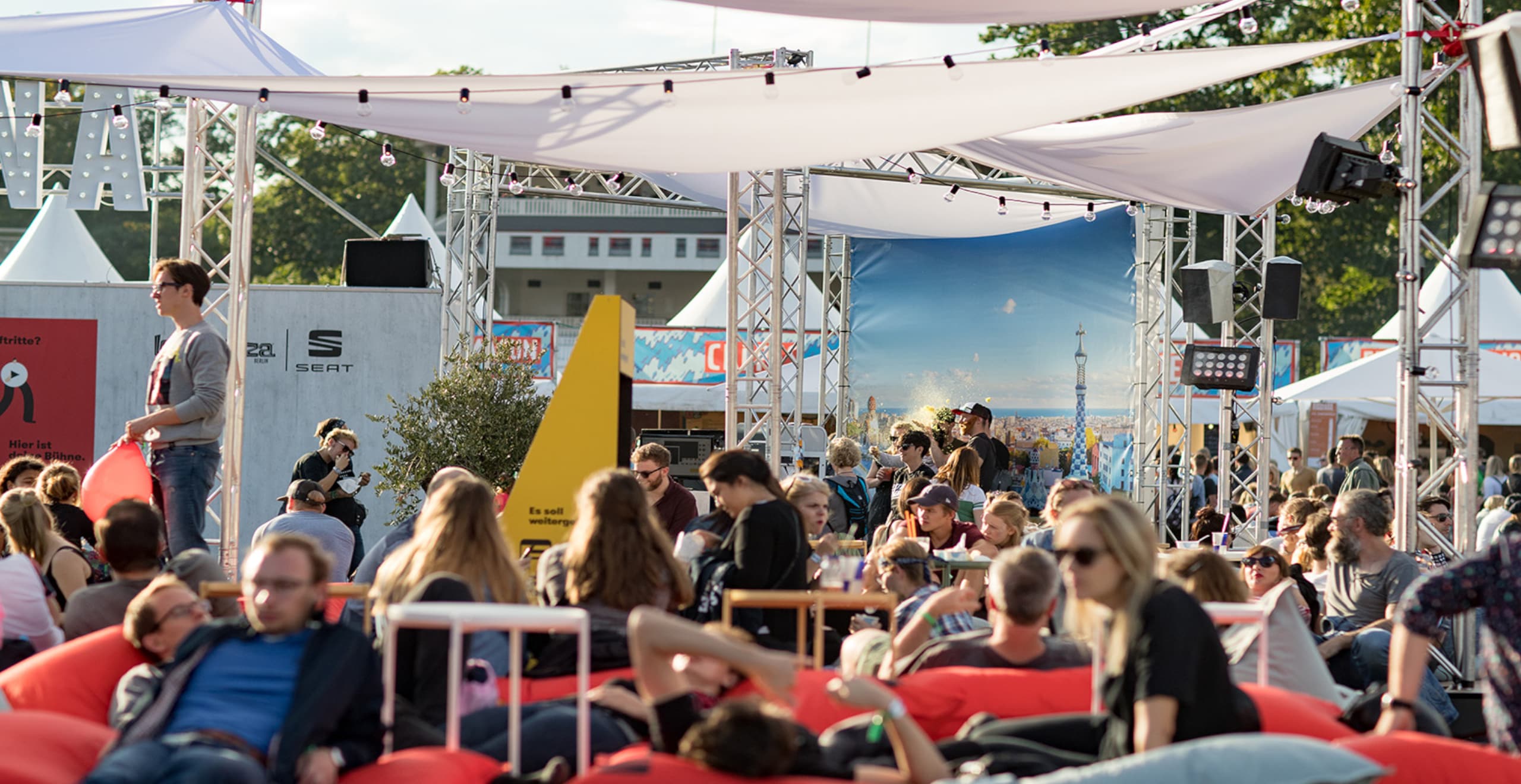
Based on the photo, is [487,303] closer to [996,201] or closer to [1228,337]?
[996,201]

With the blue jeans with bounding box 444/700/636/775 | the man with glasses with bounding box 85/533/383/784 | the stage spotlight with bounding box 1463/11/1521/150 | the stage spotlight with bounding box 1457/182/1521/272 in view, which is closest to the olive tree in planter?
the stage spotlight with bounding box 1457/182/1521/272

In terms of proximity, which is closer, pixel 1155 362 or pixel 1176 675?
pixel 1176 675

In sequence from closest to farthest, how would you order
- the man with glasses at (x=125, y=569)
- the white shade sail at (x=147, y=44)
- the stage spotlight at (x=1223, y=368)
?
1. the man with glasses at (x=125, y=569)
2. the white shade sail at (x=147, y=44)
3. the stage spotlight at (x=1223, y=368)

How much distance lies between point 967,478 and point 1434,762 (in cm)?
491

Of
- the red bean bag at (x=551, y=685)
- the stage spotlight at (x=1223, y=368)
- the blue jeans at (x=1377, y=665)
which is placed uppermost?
the stage spotlight at (x=1223, y=368)

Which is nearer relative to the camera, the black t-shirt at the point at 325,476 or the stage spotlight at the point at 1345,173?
the stage spotlight at the point at 1345,173

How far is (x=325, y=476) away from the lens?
9.34 meters

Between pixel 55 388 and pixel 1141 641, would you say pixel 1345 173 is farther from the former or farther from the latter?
pixel 55 388

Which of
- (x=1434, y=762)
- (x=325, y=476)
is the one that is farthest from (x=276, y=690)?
(x=325, y=476)

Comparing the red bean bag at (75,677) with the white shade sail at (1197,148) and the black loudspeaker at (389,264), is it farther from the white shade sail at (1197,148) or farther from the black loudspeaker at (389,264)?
the black loudspeaker at (389,264)

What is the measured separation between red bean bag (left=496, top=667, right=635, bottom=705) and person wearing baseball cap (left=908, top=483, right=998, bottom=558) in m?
2.86

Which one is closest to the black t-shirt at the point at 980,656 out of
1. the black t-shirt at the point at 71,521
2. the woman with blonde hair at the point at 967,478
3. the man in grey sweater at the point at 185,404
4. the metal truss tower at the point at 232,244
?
the man in grey sweater at the point at 185,404

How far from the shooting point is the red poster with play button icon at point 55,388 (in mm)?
12180

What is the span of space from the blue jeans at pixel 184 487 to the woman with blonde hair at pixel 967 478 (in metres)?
4.00
